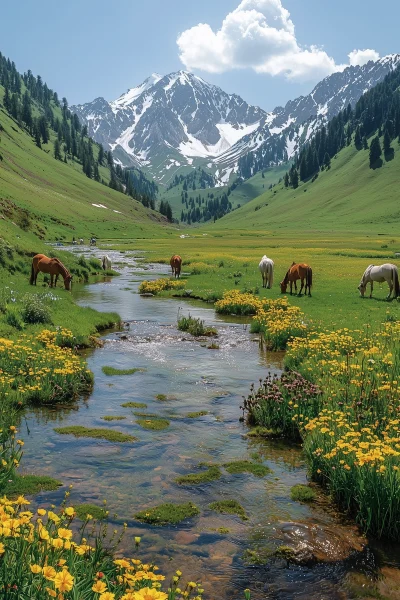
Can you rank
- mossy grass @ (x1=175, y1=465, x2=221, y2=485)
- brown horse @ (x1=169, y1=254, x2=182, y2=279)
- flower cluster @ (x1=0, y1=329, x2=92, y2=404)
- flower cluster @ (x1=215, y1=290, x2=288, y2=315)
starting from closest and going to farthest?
mossy grass @ (x1=175, y1=465, x2=221, y2=485)
flower cluster @ (x1=0, y1=329, x2=92, y2=404)
flower cluster @ (x1=215, y1=290, x2=288, y2=315)
brown horse @ (x1=169, y1=254, x2=182, y2=279)

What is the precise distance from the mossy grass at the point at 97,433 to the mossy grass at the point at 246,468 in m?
2.67

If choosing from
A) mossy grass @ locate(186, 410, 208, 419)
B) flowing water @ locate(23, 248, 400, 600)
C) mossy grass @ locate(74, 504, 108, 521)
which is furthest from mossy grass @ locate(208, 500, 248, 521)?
mossy grass @ locate(186, 410, 208, 419)

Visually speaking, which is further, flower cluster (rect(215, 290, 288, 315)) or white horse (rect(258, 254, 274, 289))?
white horse (rect(258, 254, 274, 289))

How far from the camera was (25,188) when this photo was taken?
5359 inches

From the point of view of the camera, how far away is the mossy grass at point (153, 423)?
1277 centimetres

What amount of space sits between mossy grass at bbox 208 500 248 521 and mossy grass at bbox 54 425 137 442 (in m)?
3.43

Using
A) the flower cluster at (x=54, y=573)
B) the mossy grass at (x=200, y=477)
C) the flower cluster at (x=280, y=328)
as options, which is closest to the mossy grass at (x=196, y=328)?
the flower cluster at (x=280, y=328)

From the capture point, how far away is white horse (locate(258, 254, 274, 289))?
39028 millimetres

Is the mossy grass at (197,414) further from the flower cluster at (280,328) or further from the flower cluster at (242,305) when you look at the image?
the flower cluster at (242,305)

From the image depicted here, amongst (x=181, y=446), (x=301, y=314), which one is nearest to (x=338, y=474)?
(x=181, y=446)

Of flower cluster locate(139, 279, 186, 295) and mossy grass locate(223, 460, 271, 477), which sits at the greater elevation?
flower cluster locate(139, 279, 186, 295)

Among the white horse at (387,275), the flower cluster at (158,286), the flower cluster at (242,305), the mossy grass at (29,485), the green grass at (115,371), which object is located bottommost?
the mossy grass at (29,485)

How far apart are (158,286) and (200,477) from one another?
31.2 m

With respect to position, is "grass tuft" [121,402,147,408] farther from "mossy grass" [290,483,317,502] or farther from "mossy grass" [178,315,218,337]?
"mossy grass" [178,315,218,337]
